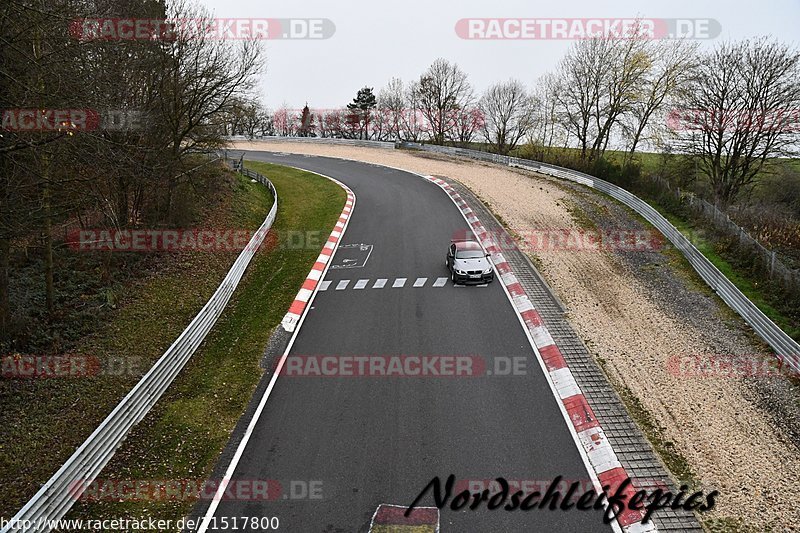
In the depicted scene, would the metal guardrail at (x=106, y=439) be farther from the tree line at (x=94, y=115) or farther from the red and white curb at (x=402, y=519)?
the red and white curb at (x=402, y=519)

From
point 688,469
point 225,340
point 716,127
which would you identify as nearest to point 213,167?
point 225,340

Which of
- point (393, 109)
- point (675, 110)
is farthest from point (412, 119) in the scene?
point (675, 110)

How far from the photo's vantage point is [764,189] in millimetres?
36656

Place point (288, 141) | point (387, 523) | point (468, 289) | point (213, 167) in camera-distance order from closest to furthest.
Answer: point (387, 523), point (468, 289), point (213, 167), point (288, 141)

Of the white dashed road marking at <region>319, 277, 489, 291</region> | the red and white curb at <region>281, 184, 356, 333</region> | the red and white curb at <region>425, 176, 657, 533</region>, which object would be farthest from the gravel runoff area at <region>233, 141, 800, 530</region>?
the red and white curb at <region>281, 184, 356, 333</region>

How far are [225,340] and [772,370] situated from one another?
52.2ft

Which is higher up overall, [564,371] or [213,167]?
[213,167]

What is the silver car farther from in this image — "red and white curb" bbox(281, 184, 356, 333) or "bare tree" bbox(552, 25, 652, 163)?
"bare tree" bbox(552, 25, 652, 163)

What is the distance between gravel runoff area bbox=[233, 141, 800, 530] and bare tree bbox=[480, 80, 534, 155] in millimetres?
38448

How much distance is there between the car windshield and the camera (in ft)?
64.9

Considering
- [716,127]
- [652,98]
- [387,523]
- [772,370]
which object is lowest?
[387,523]

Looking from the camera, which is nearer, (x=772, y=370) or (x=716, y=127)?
(x=772, y=370)

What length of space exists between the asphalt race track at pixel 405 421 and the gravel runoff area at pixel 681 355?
8.59 ft

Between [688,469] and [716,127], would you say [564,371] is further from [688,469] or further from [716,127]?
[716,127]
